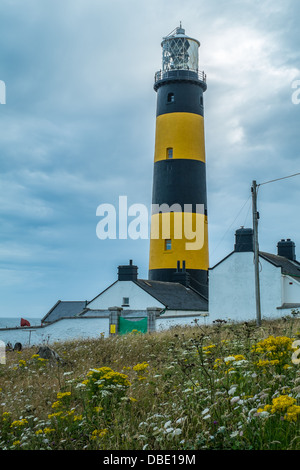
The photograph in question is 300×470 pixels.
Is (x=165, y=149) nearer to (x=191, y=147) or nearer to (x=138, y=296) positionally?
(x=191, y=147)

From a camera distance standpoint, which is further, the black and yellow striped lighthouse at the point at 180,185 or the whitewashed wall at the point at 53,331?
the black and yellow striped lighthouse at the point at 180,185

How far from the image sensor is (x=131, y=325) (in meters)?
27.3

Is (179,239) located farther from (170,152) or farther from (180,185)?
(170,152)

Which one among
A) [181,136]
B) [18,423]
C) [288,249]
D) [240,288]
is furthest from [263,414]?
[181,136]

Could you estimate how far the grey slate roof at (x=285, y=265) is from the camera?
96.4ft

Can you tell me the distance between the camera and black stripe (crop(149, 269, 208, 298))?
36531 millimetres

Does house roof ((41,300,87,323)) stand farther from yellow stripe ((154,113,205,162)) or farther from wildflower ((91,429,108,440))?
wildflower ((91,429,108,440))

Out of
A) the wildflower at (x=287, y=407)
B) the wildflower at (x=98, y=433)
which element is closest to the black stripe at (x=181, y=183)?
the wildflower at (x=98, y=433)

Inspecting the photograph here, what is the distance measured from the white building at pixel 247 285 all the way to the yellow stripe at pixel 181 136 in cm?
826

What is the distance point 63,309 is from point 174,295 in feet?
41.1

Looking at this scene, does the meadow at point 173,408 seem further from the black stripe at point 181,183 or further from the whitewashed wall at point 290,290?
the black stripe at point 181,183
